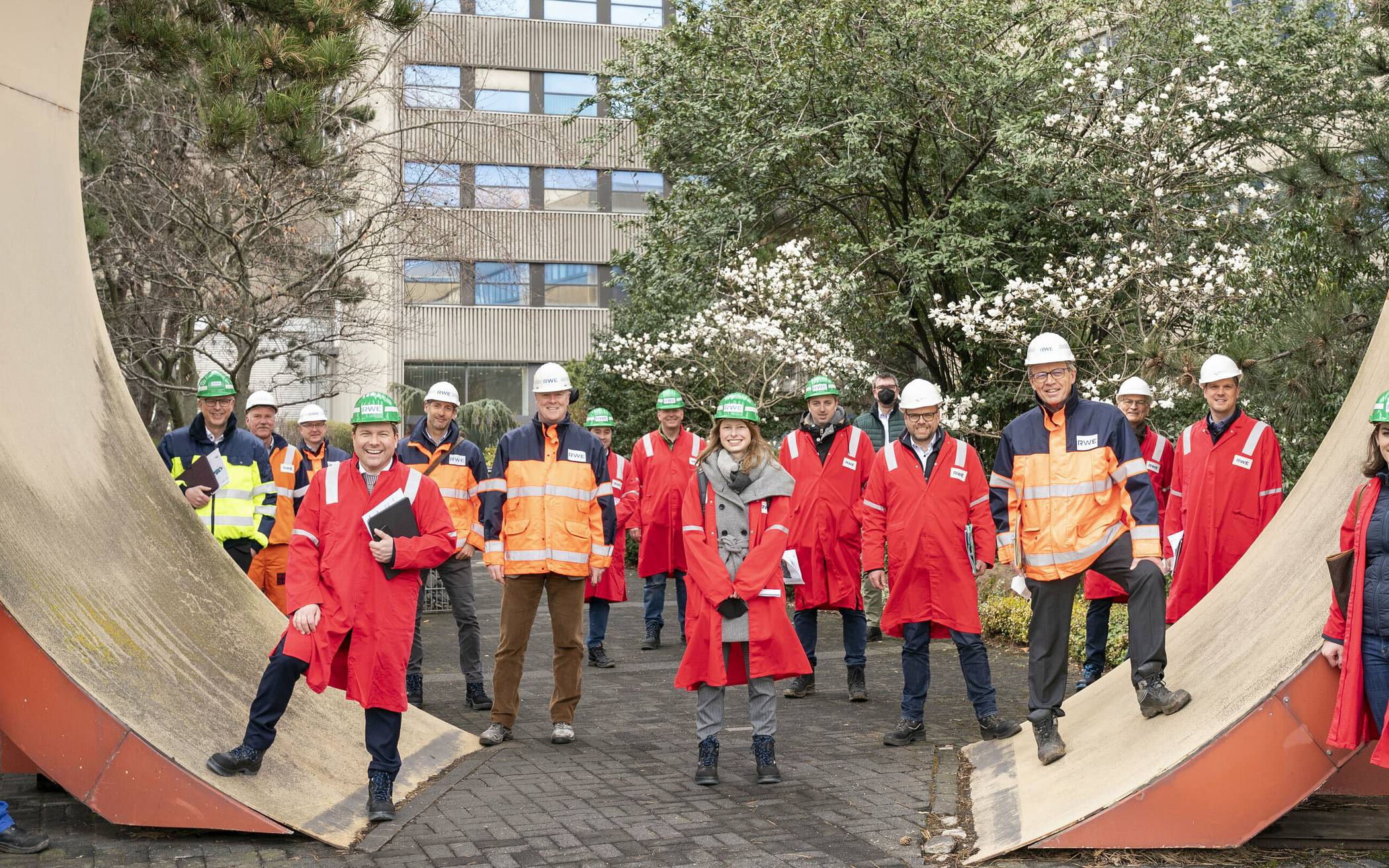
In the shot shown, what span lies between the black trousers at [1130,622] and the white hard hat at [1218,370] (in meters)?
2.26

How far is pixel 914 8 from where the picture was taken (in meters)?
15.2

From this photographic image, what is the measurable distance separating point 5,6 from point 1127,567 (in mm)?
6304

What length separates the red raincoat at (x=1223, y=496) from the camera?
7.83 metres

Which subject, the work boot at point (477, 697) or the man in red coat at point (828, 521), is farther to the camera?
the man in red coat at point (828, 521)

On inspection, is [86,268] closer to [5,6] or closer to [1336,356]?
[5,6]

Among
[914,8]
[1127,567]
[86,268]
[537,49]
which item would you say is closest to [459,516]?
[86,268]

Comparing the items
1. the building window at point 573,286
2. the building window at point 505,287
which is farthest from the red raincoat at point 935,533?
the building window at point 573,286

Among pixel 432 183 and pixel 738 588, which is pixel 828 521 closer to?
pixel 738 588

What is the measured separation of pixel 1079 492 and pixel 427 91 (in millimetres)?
14161

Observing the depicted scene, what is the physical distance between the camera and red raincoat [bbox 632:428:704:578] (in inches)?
466

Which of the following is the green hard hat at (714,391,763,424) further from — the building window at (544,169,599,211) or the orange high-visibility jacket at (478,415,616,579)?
the building window at (544,169,599,211)

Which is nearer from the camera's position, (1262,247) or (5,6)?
(5,6)

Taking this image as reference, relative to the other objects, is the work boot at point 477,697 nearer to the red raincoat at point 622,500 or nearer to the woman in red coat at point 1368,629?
the red raincoat at point 622,500

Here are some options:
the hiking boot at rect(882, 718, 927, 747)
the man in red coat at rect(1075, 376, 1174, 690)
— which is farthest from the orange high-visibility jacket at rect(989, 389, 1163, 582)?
the man in red coat at rect(1075, 376, 1174, 690)
